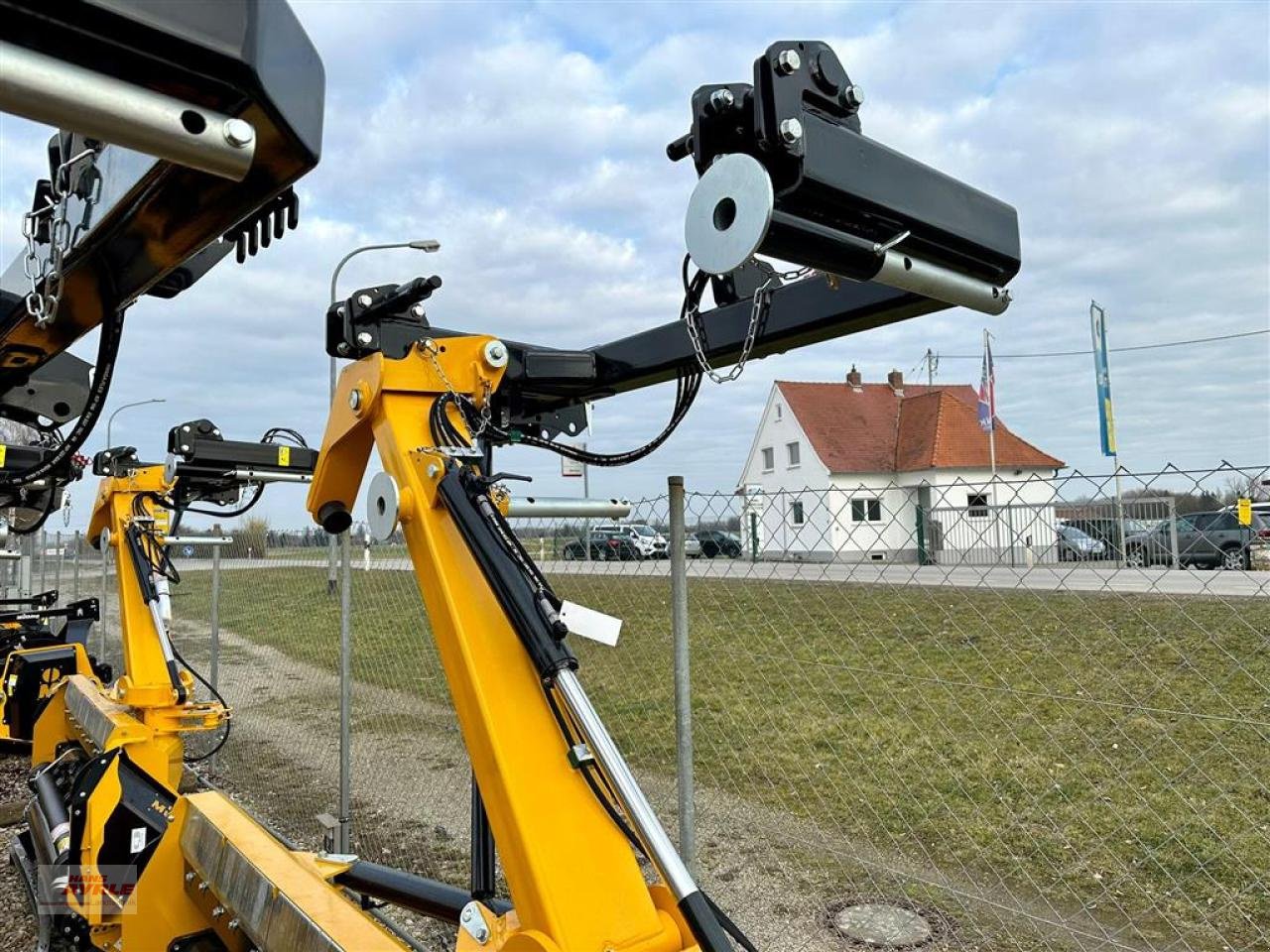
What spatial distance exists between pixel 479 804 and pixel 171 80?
2.10m

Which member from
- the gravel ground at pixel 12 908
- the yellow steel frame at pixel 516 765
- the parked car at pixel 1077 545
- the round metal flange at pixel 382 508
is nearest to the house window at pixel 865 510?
the parked car at pixel 1077 545

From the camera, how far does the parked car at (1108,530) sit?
3.01 m

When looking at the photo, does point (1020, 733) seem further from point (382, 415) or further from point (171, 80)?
point (171, 80)

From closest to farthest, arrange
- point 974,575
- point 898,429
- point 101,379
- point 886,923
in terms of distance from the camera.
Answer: point 101,379 < point 974,575 < point 886,923 < point 898,429

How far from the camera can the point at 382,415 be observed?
2371 mm

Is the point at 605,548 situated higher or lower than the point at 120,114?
lower

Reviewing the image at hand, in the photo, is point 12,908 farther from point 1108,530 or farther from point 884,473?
point 884,473

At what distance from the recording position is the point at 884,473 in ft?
100

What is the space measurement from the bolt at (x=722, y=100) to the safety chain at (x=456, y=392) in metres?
1.12

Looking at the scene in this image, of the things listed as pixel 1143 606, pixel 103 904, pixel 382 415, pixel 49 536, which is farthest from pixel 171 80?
pixel 49 536

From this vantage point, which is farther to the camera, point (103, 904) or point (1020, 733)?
point (1020, 733)

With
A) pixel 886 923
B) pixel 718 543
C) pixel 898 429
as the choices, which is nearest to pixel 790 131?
pixel 718 543

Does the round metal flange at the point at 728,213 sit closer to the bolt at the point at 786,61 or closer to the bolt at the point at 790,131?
the bolt at the point at 790,131

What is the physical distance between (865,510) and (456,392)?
1869mm
